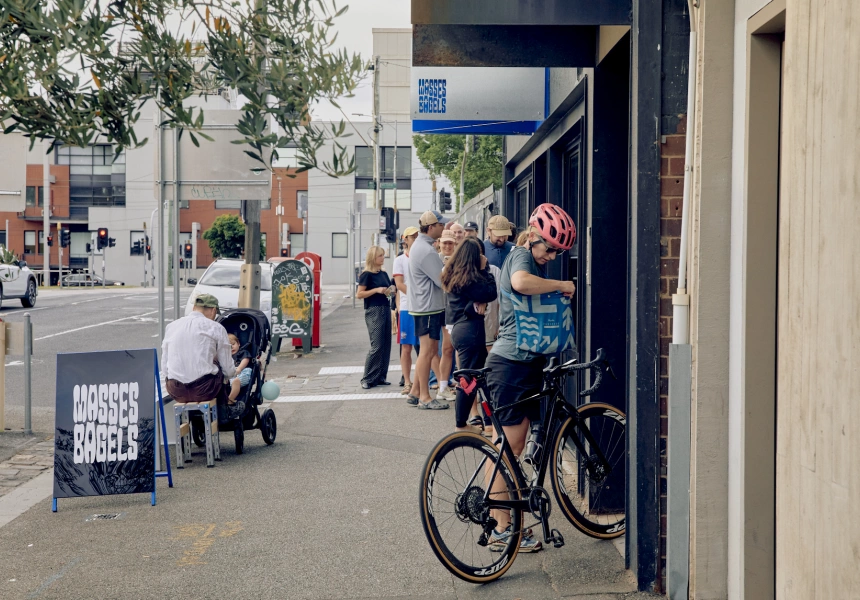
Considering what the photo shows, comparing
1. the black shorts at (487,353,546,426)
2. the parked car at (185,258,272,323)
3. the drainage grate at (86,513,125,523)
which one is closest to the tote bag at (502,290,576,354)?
the black shorts at (487,353,546,426)

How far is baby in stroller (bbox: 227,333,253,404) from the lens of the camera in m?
8.38

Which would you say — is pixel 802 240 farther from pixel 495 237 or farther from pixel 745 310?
pixel 495 237

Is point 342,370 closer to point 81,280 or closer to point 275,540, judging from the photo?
point 275,540

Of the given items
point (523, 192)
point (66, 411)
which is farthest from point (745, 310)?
point (523, 192)

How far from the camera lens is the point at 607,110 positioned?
609 centimetres

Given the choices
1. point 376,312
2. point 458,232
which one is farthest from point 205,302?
point 376,312

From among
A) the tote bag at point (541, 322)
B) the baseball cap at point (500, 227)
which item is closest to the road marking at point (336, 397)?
the baseball cap at point (500, 227)

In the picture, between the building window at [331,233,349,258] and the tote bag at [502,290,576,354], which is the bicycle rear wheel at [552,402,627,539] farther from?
the building window at [331,233,349,258]

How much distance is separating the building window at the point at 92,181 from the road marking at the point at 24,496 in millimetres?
70542

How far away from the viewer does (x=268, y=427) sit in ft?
28.9

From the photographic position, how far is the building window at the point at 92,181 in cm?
7469

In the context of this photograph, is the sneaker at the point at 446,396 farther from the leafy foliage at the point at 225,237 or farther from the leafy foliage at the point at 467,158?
the leafy foliage at the point at 225,237

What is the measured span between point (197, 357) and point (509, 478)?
12.2ft

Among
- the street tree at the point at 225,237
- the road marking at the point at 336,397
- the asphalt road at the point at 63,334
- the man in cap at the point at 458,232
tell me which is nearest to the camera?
the man in cap at the point at 458,232
